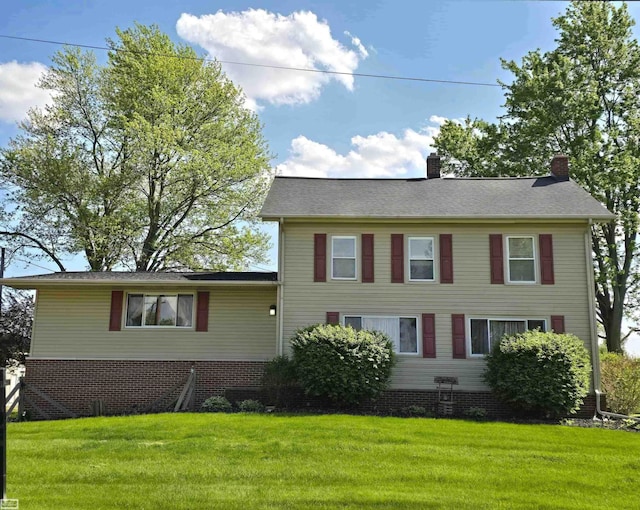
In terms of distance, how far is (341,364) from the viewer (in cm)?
1386

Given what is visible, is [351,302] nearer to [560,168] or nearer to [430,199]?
[430,199]

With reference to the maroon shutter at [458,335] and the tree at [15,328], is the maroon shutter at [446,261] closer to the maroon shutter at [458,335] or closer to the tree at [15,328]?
the maroon shutter at [458,335]

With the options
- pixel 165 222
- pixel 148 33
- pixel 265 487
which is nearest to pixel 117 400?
pixel 265 487

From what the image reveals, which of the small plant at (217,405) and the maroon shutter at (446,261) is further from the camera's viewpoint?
the maroon shutter at (446,261)

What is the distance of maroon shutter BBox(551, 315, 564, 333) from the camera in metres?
15.2

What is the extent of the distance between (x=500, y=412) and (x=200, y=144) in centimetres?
1707

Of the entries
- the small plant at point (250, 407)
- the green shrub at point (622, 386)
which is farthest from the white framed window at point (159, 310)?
the green shrub at point (622, 386)

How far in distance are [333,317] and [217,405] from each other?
3802 millimetres

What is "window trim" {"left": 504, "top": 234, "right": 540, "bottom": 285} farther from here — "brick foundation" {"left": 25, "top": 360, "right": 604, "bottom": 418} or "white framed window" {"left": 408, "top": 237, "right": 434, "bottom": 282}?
"brick foundation" {"left": 25, "top": 360, "right": 604, "bottom": 418}

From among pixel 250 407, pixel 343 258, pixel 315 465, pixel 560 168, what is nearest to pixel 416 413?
pixel 250 407

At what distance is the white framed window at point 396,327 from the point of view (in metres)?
15.5

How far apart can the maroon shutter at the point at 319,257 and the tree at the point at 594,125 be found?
1364 centimetres

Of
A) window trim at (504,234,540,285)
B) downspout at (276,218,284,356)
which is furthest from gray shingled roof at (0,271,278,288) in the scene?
window trim at (504,234,540,285)

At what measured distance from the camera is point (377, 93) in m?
16.4
